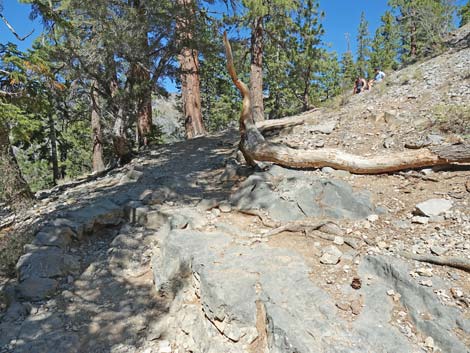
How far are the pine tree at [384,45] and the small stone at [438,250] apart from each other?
82.2 feet

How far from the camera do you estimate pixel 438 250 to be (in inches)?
122

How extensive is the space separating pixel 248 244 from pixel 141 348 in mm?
1592

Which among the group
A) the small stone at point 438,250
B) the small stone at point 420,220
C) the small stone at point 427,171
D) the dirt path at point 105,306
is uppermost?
the small stone at point 427,171

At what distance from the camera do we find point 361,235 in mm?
3715

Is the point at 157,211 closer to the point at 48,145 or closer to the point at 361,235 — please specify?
the point at 361,235

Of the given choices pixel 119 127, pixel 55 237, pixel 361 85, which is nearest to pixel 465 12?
pixel 361 85

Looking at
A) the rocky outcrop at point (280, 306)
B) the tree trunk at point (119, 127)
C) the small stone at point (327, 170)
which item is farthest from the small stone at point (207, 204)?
the tree trunk at point (119, 127)

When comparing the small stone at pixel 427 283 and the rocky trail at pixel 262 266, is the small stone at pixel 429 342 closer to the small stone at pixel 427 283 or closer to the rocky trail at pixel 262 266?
the rocky trail at pixel 262 266

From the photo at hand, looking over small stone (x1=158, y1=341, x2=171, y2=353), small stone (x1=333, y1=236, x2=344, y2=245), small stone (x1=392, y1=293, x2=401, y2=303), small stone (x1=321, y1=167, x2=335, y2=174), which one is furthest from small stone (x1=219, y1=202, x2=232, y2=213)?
small stone (x1=392, y1=293, x2=401, y2=303)

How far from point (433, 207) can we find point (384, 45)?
26.1 meters

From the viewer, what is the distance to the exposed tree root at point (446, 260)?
9.34ft

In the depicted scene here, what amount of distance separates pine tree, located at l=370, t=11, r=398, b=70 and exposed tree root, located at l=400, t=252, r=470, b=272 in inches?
992

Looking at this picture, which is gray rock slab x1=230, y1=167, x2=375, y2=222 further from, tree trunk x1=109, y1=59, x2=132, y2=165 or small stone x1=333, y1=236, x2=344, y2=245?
tree trunk x1=109, y1=59, x2=132, y2=165

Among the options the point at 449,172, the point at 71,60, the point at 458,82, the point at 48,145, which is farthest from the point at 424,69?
the point at 48,145
